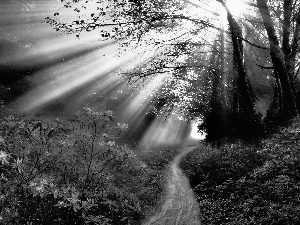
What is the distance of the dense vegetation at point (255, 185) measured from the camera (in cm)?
462

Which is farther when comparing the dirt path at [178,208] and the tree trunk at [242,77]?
the tree trunk at [242,77]

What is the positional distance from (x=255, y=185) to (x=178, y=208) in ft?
7.27

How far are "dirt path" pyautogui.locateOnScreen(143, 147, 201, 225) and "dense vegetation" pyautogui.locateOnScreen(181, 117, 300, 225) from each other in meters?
0.25

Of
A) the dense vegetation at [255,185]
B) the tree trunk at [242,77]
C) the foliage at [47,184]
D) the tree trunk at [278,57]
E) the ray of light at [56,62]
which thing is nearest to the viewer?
the foliage at [47,184]

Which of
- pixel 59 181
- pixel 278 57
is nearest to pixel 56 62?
pixel 59 181

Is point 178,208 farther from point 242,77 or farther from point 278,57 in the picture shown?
point 242,77

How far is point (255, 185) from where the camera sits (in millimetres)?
5891

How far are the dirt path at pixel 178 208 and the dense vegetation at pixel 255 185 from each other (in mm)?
251

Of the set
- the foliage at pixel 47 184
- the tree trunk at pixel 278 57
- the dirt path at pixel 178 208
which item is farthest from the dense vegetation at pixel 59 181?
the tree trunk at pixel 278 57

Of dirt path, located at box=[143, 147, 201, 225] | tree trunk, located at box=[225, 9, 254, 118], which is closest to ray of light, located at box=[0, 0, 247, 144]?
tree trunk, located at box=[225, 9, 254, 118]

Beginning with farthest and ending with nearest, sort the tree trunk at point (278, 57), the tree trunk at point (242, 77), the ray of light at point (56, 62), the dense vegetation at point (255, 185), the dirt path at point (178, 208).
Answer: the ray of light at point (56, 62) < the tree trunk at point (242, 77) < the tree trunk at point (278, 57) < the dirt path at point (178, 208) < the dense vegetation at point (255, 185)

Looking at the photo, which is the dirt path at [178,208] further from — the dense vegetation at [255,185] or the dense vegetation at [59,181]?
the dense vegetation at [59,181]

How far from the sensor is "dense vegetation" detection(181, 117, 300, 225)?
462 cm

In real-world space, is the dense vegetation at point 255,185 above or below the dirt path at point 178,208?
above
